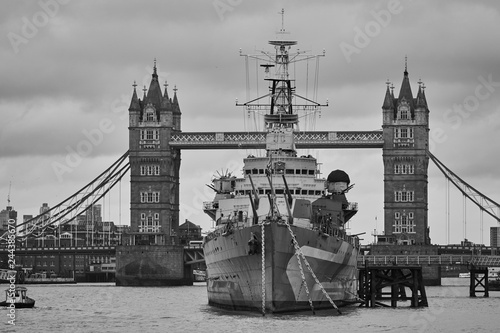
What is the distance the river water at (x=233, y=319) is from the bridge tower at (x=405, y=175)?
57244 mm

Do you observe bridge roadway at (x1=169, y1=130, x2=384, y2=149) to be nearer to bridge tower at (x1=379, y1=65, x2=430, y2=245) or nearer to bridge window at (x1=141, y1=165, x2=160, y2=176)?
bridge tower at (x1=379, y1=65, x2=430, y2=245)

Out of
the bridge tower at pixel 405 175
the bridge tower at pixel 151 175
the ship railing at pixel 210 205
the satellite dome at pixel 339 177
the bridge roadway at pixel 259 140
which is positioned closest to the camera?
the ship railing at pixel 210 205

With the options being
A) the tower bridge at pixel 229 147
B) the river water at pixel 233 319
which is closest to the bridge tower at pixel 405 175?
the tower bridge at pixel 229 147

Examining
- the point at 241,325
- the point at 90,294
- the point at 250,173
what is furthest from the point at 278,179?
the point at 90,294

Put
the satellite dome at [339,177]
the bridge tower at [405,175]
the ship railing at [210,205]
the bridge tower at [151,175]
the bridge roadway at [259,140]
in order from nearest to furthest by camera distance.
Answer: the ship railing at [210,205], the satellite dome at [339,177], the bridge roadway at [259,140], the bridge tower at [405,175], the bridge tower at [151,175]

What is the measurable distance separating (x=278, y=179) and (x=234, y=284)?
8954mm

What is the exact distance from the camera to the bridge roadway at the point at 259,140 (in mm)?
167625

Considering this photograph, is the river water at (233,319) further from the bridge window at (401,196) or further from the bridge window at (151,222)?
the bridge window at (151,222)

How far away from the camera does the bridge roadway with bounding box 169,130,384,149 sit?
16762 centimetres

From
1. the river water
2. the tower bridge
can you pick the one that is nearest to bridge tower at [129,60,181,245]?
the tower bridge

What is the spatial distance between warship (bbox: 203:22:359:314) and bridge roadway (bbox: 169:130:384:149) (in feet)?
200

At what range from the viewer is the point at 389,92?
173250 millimetres

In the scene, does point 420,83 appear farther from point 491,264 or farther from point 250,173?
point 250,173

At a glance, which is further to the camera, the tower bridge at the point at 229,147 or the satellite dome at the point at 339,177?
the tower bridge at the point at 229,147
